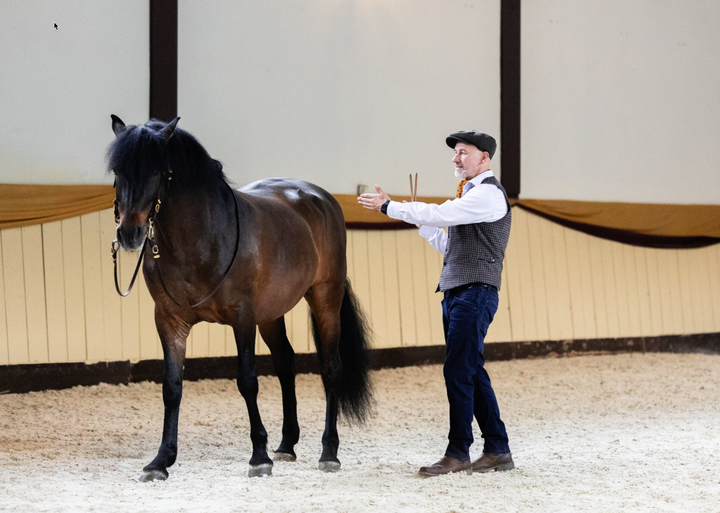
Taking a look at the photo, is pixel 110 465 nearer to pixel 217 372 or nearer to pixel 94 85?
pixel 217 372

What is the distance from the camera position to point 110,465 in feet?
11.7

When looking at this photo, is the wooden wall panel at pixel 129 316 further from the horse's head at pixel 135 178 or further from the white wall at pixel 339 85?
the horse's head at pixel 135 178

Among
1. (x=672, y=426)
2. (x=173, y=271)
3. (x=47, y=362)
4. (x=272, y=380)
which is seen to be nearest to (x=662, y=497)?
(x=672, y=426)

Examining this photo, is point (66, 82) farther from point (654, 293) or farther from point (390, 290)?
point (654, 293)

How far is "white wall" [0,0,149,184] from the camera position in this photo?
5293 mm

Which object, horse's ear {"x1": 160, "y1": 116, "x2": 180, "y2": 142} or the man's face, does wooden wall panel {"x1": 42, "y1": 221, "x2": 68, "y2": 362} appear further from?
the man's face

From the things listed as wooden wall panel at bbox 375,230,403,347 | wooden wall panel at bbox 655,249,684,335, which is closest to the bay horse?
wooden wall panel at bbox 375,230,403,347

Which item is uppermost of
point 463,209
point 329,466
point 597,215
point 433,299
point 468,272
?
point 463,209

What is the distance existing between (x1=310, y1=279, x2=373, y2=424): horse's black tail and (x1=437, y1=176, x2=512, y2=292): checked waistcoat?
2.92 ft

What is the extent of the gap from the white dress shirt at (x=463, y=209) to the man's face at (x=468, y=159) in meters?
0.11

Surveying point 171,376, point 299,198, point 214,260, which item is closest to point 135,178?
point 214,260

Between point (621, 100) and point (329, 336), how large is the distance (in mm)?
5034

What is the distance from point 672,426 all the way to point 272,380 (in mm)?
2929

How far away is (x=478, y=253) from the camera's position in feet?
10.8
